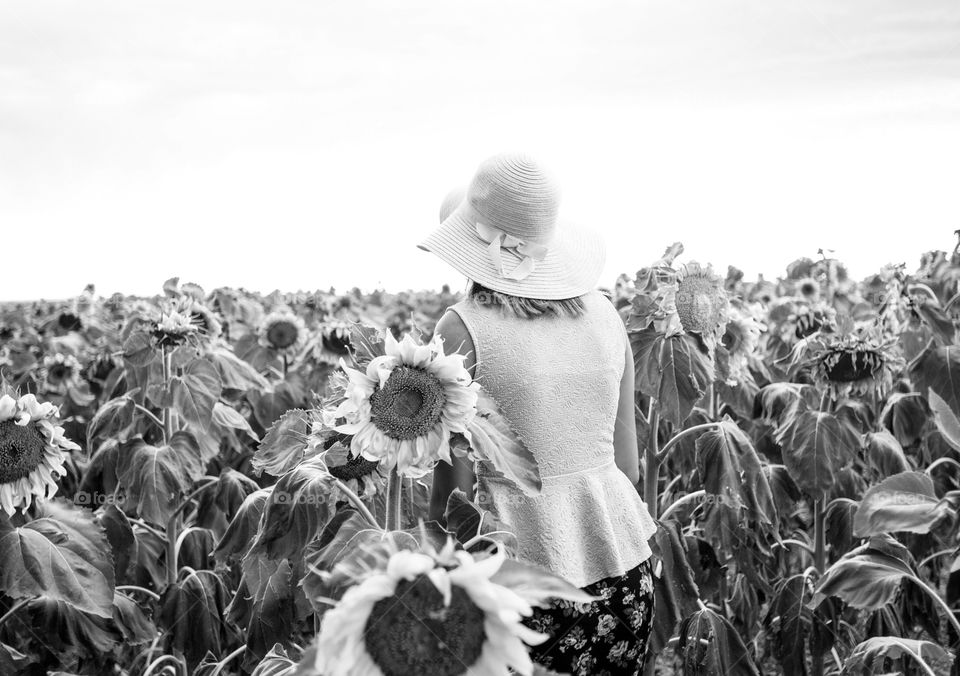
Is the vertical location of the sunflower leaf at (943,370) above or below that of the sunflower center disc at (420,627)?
below

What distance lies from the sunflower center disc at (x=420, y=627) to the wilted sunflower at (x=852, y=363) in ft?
9.92

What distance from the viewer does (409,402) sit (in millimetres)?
1628

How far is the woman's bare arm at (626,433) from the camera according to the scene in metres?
2.68

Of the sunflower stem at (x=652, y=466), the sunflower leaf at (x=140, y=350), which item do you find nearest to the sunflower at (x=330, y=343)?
the sunflower leaf at (x=140, y=350)

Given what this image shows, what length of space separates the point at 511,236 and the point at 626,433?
685 millimetres

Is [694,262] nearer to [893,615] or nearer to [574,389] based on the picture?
[574,389]

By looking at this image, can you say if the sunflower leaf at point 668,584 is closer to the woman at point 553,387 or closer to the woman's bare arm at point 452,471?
the woman at point 553,387

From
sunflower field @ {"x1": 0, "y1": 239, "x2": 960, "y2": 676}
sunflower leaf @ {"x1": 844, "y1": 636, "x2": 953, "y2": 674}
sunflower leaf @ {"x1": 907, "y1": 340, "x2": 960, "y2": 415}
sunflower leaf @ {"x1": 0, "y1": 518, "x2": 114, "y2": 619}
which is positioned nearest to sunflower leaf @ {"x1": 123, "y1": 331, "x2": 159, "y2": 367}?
sunflower field @ {"x1": 0, "y1": 239, "x2": 960, "y2": 676}

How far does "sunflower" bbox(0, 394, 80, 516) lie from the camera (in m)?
2.36

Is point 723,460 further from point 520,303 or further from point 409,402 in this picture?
point 409,402

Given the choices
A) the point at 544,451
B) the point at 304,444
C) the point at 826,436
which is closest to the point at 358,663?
the point at 304,444

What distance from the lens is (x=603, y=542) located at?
94.6 inches

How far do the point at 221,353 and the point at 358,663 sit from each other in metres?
3.45

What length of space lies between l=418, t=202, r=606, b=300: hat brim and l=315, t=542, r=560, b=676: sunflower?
1.30m
